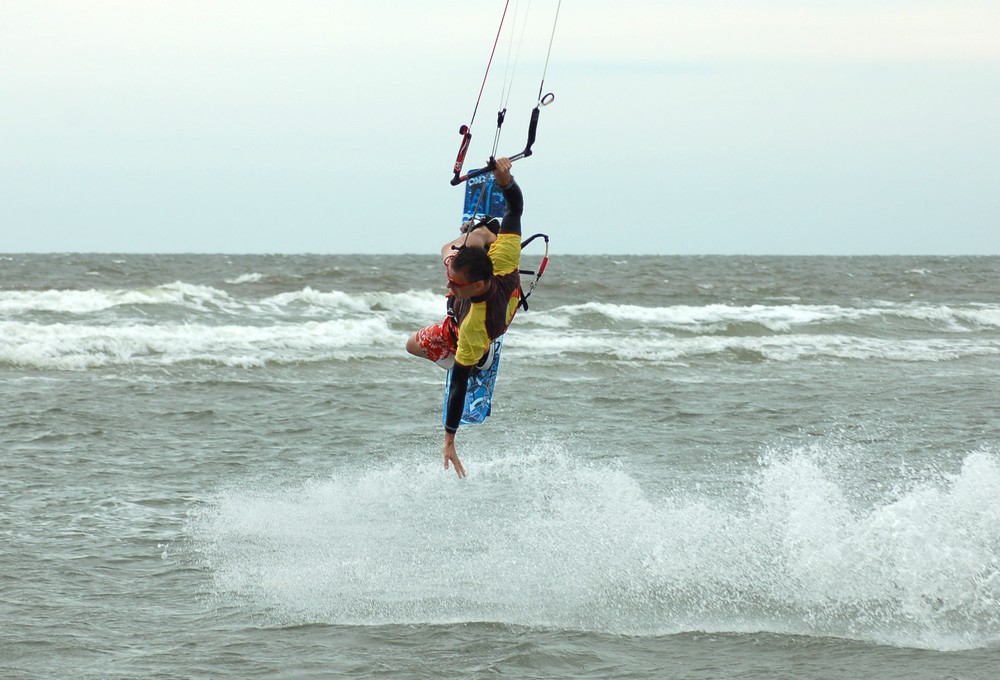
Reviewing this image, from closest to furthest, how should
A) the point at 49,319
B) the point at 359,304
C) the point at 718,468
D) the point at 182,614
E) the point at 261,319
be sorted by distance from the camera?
the point at 182,614
the point at 718,468
the point at 49,319
the point at 261,319
the point at 359,304

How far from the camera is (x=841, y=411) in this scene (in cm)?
1413

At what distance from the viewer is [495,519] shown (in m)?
8.65

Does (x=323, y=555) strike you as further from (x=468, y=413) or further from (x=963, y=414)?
(x=963, y=414)

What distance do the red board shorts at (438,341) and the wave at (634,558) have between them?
4.62 ft

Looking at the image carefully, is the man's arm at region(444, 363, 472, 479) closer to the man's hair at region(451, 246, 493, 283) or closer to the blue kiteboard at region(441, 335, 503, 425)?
the blue kiteboard at region(441, 335, 503, 425)

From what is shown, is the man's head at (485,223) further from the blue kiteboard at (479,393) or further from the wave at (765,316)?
the wave at (765,316)

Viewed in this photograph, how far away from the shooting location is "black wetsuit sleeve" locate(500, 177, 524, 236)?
679cm

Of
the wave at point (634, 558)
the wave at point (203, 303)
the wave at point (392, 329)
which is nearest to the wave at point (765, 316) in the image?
the wave at point (392, 329)

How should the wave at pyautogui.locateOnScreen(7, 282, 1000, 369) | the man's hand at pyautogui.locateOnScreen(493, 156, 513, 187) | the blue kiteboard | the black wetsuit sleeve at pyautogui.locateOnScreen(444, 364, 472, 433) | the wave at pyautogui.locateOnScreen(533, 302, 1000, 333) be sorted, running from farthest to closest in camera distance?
the wave at pyautogui.locateOnScreen(533, 302, 1000, 333) < the wave at pyautogui.locateOnScreen(7, 282, 1000, 369) < the blue kiteboard < the black wetsuit sleeve at pyautogui.locateOnScreen(444, 364, 472, 433) < the man's hand at pyautogui.locateOnScreen(493, 156, 513, 187)

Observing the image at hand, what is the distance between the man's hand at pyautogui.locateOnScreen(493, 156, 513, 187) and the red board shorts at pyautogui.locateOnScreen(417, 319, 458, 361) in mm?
1205

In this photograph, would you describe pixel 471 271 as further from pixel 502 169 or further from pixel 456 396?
pixel 456 396

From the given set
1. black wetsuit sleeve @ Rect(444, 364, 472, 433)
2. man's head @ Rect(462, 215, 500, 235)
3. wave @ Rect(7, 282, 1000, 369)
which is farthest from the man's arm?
wave @ Rect(7, 282, 1000, 369)

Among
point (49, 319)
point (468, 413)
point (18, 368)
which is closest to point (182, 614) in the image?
point (468, 413)

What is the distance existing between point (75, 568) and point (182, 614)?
1.16 m
